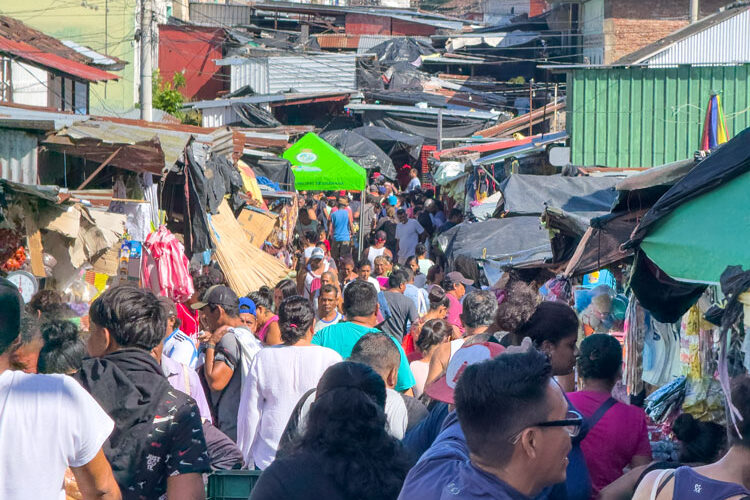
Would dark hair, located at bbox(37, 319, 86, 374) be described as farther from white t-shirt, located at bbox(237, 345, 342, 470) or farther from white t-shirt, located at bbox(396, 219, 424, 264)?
white t-shirt, located at bbox(396, 219, 424, 264)

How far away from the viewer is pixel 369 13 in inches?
1736

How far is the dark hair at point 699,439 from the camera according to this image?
422 cm

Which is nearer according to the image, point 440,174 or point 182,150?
point 182,150

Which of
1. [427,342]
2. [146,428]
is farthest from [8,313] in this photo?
[427,342]

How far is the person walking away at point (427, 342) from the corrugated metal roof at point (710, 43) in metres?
12.4

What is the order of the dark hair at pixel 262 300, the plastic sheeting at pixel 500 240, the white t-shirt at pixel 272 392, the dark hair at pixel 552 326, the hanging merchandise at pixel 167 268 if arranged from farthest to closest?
the plastic sheeting at pixel 500 240 → the hanging merchandise at pixel 167 268 → the dark hair at pixel 262 300 → the white t-shirt at pixel 272 392 → the dark hair at pixel 552 326

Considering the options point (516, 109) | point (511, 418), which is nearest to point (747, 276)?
point (511, 418)

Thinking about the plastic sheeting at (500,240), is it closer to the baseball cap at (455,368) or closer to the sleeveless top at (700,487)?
the baseball cap at (455,368)

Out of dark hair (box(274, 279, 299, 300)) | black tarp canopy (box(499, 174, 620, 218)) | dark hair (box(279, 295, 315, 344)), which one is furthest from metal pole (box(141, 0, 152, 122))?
dark hair (box(279, 295, 315, 344))

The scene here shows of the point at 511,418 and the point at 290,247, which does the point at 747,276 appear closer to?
the point at 511,418

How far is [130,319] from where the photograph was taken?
405cm

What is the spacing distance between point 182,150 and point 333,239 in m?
8.26

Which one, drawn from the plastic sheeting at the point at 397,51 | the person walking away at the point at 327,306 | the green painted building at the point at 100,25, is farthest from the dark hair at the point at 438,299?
the plastic sheeting at the point at 397,51

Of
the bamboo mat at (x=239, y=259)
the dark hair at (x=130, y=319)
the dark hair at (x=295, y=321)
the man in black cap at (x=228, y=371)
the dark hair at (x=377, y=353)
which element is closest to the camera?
the dark hair at (x=130, y=319)
